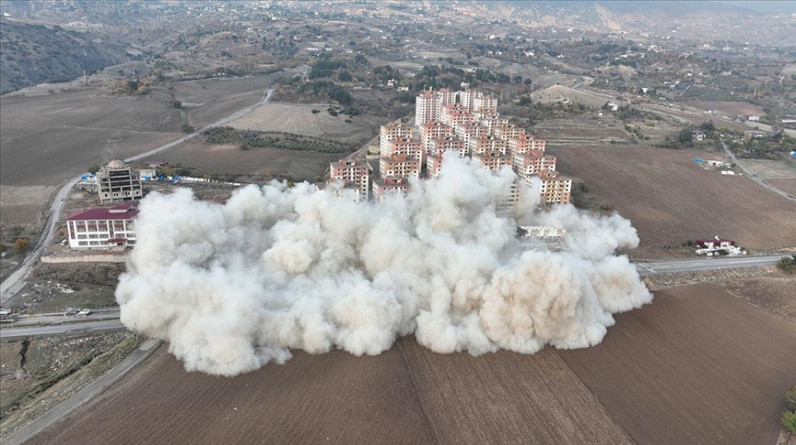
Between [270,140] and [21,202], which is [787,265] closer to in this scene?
[270,140]

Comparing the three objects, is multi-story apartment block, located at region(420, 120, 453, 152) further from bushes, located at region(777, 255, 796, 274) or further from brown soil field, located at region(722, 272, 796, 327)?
bushes, located at region(777, 255, 796, 274)

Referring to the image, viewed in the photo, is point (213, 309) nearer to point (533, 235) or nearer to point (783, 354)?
point (533, 235)

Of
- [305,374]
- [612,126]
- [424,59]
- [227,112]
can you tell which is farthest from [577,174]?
[424,59]

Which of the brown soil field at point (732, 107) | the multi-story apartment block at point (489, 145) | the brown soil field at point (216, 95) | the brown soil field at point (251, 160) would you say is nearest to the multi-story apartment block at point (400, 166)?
the multi-story apartment block at point (489, 145)

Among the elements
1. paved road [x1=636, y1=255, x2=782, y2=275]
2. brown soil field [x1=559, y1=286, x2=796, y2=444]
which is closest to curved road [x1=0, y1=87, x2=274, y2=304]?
brown soil field [x1=559, y1=286, x2=796, y2=444]

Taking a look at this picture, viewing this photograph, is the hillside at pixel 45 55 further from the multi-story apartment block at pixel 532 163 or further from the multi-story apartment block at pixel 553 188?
the multi-story apartment block at pixel 553 188
